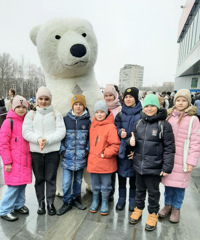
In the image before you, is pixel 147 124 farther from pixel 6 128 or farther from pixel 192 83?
pixel 192 83

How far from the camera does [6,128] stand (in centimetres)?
240

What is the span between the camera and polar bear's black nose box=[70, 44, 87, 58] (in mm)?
2469

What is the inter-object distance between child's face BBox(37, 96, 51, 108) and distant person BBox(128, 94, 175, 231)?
45.7 inches

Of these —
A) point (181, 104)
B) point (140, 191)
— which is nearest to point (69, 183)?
point (140, 191)

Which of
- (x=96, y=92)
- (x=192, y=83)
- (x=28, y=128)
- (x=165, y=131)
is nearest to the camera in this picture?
(x=165, y=131)

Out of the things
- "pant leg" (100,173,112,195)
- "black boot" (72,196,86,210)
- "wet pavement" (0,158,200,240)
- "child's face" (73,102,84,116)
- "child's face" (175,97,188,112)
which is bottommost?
"wet pavement" (0,158,200,240)

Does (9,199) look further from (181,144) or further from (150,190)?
(181,144)

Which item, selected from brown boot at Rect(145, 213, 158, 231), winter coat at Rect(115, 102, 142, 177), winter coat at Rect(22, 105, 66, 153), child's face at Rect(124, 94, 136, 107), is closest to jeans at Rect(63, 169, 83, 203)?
A: winter coat at Rect(22, 105, 66, 153)

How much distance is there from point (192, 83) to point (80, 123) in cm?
2959

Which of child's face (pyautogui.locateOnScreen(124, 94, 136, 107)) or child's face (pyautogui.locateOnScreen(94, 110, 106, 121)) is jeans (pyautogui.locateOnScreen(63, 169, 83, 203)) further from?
child's face (pyautogui.locateOnScreen(124, 94, 136, 107))

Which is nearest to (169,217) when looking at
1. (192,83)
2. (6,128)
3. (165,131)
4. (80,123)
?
(165,131)

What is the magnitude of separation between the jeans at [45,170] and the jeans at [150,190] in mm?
1108

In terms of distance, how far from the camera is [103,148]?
2547 mm

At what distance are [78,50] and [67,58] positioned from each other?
0.19 metres
